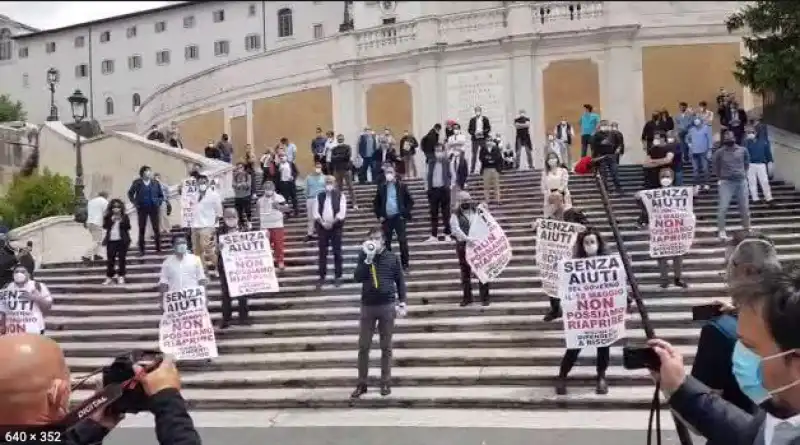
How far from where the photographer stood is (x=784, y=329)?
256cm

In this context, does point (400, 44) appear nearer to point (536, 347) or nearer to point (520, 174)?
point (520, 174)

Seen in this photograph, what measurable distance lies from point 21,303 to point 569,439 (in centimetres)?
807

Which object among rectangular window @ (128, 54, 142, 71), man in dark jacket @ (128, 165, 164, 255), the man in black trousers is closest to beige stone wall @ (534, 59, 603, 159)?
the man in black trousers

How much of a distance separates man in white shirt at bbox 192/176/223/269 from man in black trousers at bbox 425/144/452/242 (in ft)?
13.6

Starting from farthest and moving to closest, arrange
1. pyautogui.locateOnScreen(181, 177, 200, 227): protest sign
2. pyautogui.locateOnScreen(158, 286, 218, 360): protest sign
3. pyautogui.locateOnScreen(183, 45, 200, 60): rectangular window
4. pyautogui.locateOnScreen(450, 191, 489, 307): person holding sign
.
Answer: pyautogui.locateOnScreen(183, 45, 200, 60): rectangular window < pyautogui.locateOnScreen(181, 177, 200, 227): protest sign < pyautogui.locateOnScreen(450, 191, 489, 307): person holding sign < pyautogui.locateOnScreen(158, 286, 218, 360): protest sign

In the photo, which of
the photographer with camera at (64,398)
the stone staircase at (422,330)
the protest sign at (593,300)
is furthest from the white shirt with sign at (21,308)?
the photographer with camera at (64,398)

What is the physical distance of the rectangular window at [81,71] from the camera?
4838cm

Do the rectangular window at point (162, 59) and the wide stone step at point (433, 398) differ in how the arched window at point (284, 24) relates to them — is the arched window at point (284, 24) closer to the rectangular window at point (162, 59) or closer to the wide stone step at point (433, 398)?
the rectangular window at point (162, 59)

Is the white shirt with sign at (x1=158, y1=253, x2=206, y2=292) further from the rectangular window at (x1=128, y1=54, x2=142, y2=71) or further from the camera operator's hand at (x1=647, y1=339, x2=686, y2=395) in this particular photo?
the rectangular window at (x1=128, y1=54, x2=142, y2=71)

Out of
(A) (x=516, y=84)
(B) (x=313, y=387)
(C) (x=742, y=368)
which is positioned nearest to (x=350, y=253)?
(B) (x=313, y=387)

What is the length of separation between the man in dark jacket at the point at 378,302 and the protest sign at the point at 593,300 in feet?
6.56

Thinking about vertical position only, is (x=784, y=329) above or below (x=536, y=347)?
above

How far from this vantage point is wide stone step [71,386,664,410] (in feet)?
32.5

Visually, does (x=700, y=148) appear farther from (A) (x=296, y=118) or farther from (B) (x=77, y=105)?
(A) (x=296, y=118)
